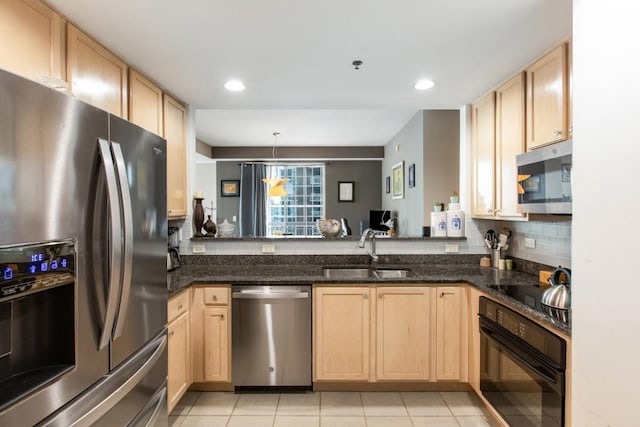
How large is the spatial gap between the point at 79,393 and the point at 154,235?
65cm

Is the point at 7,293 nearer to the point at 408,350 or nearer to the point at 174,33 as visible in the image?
the point at 174,33

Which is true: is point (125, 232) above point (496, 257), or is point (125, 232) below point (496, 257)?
above

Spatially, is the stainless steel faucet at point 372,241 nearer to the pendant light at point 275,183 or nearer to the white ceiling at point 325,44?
the white ceiling at point 325,44

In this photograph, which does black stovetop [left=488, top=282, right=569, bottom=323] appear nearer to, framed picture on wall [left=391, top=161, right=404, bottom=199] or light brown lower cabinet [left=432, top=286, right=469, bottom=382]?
light brown lower cabinet [left=432, top=286, right=469, bottom=382]

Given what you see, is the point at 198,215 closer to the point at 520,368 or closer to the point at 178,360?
the point at 178,360

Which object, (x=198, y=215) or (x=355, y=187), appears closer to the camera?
(x=198, y=215)

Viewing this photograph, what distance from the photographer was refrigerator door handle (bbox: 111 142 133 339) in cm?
122

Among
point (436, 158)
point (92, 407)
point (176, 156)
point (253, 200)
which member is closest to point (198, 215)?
point (176, 156)

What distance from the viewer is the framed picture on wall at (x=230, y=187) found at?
7.77m

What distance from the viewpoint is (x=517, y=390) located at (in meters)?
1.83

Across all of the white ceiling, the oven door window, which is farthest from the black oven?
the white ceiling

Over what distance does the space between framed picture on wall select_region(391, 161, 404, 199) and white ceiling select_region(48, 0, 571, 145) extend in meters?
2.71

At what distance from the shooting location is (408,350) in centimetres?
253

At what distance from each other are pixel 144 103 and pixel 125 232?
150 cm
